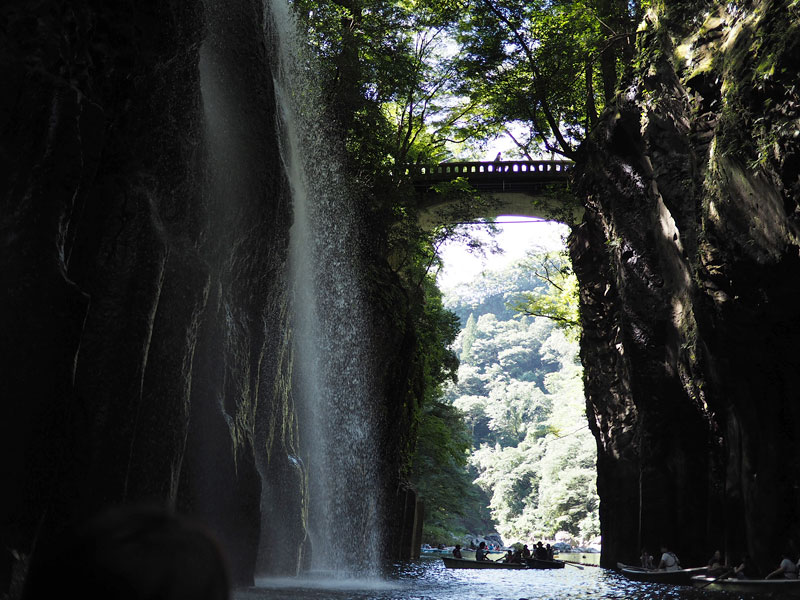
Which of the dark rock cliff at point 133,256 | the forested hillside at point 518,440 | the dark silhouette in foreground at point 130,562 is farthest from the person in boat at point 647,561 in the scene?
the dark silhouette in foreground at point 130,562

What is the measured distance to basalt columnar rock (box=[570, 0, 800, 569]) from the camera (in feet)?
45.0

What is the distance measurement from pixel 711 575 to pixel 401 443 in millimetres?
12963

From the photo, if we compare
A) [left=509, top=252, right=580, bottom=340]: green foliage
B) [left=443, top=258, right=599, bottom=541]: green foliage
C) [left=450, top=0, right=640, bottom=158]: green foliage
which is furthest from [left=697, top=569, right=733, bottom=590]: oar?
[left=443, top=258, right=599, bottom=541]: green foliage

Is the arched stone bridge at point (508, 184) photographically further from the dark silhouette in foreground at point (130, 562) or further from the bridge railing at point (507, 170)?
the dark silhouette in foreground at point (130, 562)

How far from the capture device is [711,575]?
58.9 feet

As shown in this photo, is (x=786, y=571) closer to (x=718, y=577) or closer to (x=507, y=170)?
(x=718, y=577)

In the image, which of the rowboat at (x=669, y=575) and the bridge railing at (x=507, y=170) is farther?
the bridge railing at (x=507, y=170)

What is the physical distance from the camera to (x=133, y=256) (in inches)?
359

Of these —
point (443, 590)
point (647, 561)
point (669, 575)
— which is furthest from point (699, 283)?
point (647, 561)

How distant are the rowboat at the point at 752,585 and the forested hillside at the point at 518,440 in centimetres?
1872

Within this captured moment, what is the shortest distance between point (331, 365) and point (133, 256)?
15.9 meters

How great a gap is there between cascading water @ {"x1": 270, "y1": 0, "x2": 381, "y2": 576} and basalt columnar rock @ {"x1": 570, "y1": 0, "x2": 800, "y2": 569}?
8.26 m

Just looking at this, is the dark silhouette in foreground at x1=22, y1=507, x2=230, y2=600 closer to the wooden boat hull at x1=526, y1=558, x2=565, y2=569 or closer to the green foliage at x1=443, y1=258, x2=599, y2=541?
the wooden boat hull at x1=526, y1=558, x2=565, y2=569

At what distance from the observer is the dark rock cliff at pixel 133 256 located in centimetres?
713
